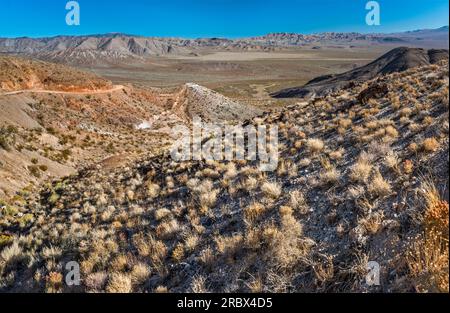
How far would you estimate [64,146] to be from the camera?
27.9 metres

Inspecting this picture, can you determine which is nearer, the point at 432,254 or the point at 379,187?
the point at 432,254

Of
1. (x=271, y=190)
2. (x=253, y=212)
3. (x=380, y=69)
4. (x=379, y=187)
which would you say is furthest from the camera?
(x=380, y=69)

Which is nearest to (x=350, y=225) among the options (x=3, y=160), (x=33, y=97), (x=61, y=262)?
(x=61, y=262)

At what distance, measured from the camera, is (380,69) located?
4237 inches

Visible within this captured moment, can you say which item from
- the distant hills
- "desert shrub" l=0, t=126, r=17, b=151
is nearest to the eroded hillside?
"desert shrub" l=0, t=126, r=17, b=151

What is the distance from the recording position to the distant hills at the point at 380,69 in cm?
9700

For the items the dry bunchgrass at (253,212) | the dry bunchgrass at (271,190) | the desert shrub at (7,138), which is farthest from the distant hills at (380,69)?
the dry bunchgrass at (253,212)

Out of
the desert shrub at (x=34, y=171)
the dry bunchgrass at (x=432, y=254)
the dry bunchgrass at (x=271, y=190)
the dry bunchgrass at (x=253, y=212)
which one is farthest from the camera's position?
the desert shrub at (x=34, y=171)

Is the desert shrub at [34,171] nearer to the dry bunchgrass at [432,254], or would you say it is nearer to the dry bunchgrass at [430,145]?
the dry bunchgrass at [430,145]

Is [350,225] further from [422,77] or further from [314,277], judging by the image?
[422,77]

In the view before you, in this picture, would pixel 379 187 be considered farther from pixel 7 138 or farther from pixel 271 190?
pixel 7 138
